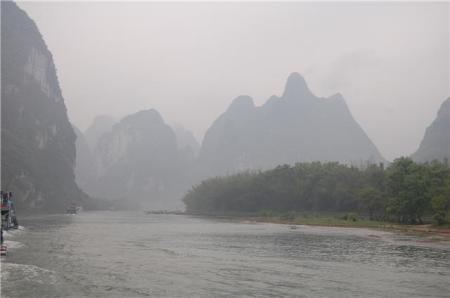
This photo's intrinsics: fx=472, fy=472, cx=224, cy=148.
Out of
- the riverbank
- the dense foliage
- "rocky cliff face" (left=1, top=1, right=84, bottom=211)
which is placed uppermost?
"rocky cliff face" (left=1, top=1, right=84, bottom=211)

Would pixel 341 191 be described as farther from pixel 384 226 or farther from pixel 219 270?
pixel 219 270

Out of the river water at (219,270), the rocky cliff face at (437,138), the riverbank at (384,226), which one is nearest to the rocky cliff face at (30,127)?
the riverbank at (384,226)

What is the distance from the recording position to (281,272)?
25.1 m

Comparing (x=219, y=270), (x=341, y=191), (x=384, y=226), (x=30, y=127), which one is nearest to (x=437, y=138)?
(x=341, y=191)

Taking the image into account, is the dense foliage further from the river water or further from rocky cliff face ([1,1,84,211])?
rocky cliff face ([1,1,84,211])

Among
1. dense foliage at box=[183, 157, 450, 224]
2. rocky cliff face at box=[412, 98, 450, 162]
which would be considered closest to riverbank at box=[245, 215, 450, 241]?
dense foliage at box=[183, 157, 450, 224]

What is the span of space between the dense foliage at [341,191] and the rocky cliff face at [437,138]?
277 ft

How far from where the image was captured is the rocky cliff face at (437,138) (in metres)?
181

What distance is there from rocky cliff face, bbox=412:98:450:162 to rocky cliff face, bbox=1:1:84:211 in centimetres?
13714

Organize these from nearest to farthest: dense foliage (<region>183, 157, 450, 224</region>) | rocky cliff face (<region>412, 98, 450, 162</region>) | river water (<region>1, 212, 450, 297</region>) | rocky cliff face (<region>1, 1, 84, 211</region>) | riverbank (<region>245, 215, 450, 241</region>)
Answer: river water (<region>1, 212, 450, 297</region>) < riverbank (<region>245, 215, 450, 241</region>) < dense foliage (<region>183, 157, 450, 224</region>) < rocky cliff face (<region>1, 1, 84, 211</region>) < rocky cliff face (<region>412, 98, 450, 162</region>)

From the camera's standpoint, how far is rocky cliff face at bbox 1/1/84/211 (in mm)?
143750

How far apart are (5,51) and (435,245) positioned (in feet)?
548

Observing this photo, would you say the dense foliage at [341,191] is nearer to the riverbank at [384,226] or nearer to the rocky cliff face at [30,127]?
→ the riverbank at [384,226]

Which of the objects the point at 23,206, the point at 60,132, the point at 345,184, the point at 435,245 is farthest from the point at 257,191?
the point at 60,132
